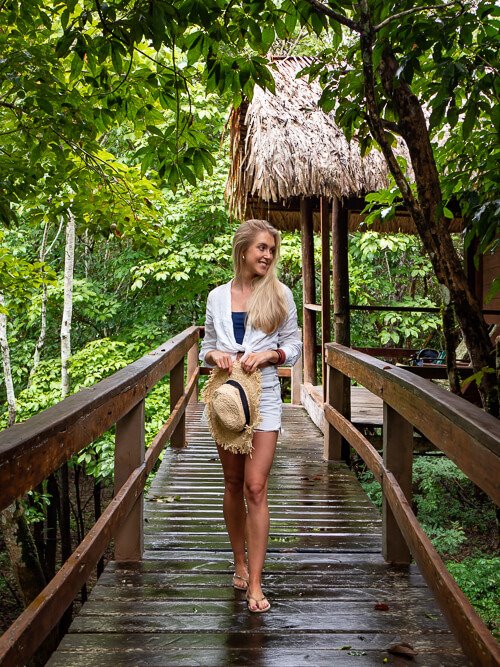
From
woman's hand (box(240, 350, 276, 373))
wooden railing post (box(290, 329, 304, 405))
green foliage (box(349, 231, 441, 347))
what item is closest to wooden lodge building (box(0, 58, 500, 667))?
woman's hand (box(240, 350, 276, 373))

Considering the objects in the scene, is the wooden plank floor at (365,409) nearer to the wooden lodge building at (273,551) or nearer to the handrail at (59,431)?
the wooden lodge building at (273,551)

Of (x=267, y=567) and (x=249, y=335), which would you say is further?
(x=267, y=567)

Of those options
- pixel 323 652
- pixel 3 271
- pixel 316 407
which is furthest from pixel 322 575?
pixel 3 271

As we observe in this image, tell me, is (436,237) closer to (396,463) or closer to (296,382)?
(396,463)

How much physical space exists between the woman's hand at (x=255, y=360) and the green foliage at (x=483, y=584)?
4549 mm

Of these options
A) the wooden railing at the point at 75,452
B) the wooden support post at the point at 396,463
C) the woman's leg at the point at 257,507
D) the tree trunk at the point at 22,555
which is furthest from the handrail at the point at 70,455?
the tree trunk at the point at 22,555

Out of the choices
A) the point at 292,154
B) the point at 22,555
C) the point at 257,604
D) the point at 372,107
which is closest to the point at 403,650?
the point at 257,604

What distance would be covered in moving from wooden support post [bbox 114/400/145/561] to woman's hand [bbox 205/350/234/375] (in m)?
0.60

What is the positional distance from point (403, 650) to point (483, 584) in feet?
16.0

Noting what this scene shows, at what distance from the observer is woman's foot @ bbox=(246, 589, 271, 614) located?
282cm

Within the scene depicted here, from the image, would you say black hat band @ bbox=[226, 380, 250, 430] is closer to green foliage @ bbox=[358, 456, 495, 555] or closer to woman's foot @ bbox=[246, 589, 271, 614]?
woman's foot @ bbox=[246, 589, 271, 614]

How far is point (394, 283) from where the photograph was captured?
14984mm

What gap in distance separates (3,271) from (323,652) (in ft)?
20.8

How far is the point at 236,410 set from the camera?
283 cm
